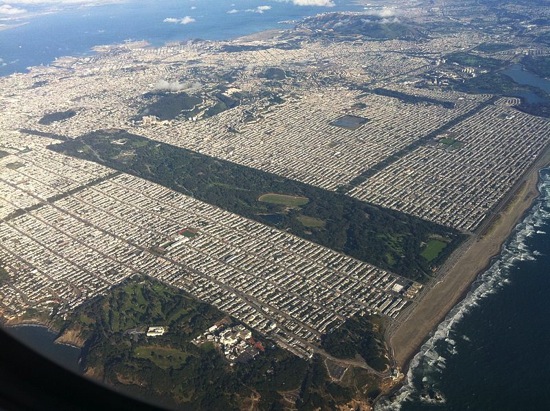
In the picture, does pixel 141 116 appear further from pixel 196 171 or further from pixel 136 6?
pixel 136 6

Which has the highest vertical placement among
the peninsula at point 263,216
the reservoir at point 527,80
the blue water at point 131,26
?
the peninsula at point 263,216

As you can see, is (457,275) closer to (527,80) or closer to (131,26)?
(527,80)

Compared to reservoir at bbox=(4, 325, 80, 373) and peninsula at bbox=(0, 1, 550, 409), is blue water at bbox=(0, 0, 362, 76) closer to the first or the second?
peninsula at bbox=(0, 1, 550, 409)

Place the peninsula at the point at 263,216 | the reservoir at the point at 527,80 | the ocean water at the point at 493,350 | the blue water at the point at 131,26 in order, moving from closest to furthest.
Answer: the ocean water at the point at 493,350 → the peninsula at the point at 263,216 → the reservoir at the point at 527,80 → the blue water at the point at 131,26

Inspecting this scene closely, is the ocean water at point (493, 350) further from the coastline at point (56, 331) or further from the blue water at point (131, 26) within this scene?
the blue water at point (131, 26)

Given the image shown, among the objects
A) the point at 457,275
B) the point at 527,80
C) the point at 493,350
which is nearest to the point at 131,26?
the point at 527,80

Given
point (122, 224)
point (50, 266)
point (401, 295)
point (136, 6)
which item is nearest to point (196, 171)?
point (122, 224)

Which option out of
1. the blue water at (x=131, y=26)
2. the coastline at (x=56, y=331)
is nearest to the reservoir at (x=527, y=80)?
the coastline at (x=56, y=331)
